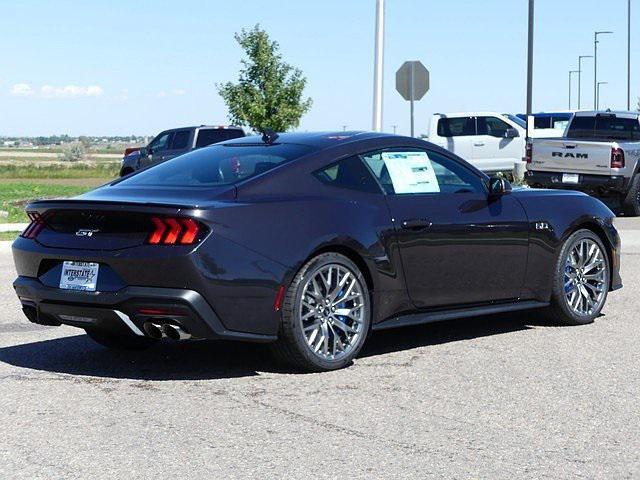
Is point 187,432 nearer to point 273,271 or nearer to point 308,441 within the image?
point 308,441

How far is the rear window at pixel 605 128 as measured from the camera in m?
23.7

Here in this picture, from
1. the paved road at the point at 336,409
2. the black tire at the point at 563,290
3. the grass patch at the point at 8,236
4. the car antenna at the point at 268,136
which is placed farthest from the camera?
the grass patch at the point at 8,236

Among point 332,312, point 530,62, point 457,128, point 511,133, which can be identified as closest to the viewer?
point 332,312

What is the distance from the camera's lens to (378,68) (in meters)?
23.4

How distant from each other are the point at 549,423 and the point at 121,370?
8.88ft

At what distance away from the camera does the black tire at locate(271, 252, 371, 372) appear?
23.5ft

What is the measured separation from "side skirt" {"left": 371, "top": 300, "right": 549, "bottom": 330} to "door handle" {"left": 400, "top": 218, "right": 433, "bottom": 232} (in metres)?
0.54

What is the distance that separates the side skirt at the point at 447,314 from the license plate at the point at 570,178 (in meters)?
13.6

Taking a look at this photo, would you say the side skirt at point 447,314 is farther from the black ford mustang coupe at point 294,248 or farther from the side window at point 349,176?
the side window at point 349,176

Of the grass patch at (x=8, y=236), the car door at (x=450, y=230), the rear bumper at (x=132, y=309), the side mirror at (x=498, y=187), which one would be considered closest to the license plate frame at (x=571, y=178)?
the grass patch at (x=8, y=236)

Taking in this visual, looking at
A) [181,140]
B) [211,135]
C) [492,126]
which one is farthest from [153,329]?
[492,126]

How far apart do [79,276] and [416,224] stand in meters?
2.16

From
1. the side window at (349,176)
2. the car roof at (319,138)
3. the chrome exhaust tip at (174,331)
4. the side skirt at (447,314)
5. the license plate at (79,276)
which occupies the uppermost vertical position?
the car roof at (319,138)

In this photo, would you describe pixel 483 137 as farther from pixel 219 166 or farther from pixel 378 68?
pixel 219 166
